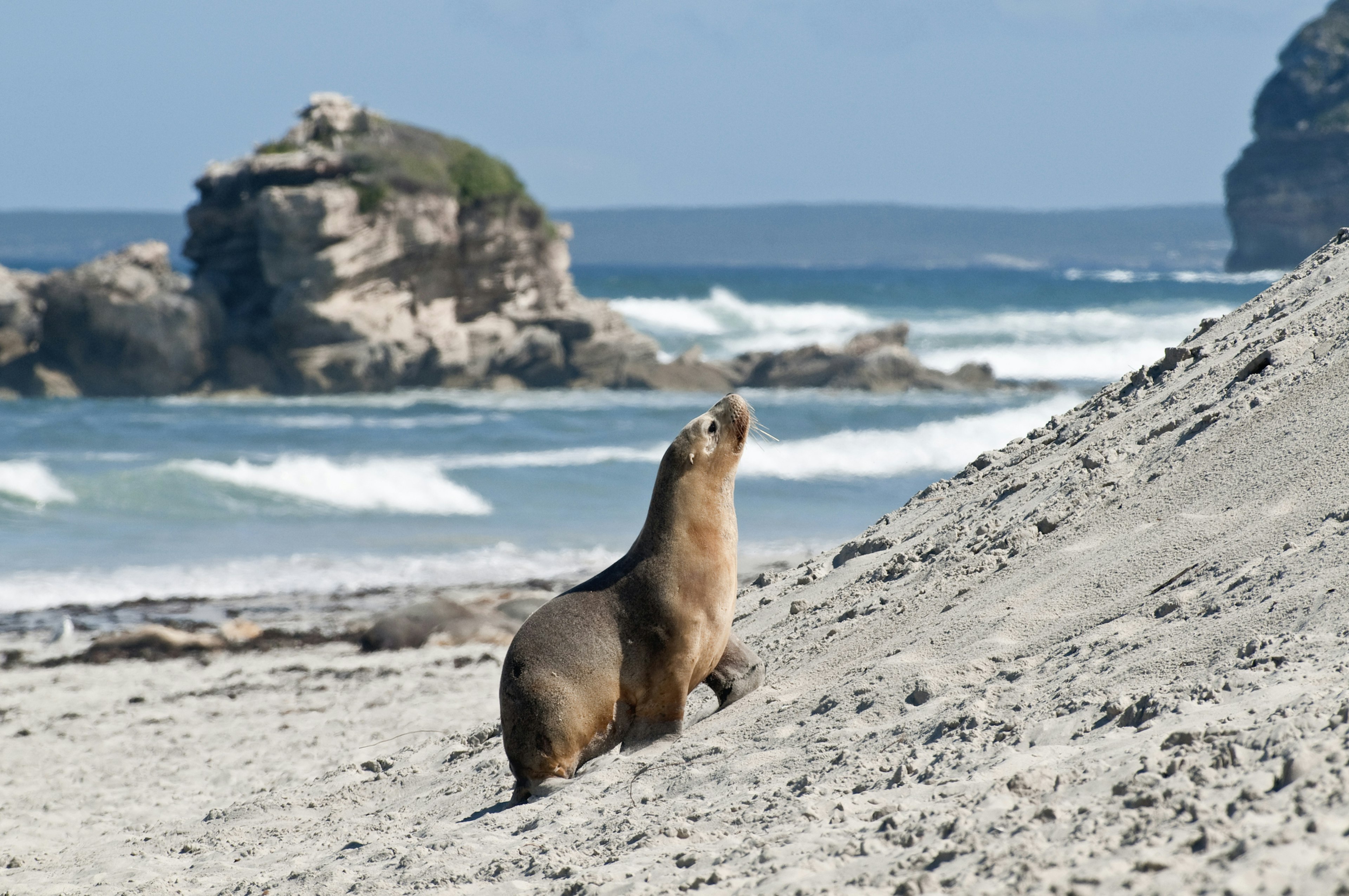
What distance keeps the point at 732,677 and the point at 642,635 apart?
559mm

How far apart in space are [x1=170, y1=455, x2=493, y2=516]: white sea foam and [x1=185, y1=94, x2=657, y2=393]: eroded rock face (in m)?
15.1

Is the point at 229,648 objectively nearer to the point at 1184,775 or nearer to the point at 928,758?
the point at 928,758

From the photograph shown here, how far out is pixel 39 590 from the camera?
13391 millimetres

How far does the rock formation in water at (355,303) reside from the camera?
34.8 metres

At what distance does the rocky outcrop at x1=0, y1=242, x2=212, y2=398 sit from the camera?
3441 centimetres

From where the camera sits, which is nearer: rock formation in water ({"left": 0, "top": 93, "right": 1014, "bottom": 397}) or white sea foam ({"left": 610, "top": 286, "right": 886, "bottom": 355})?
rock formation in water ({"left": 0, "top": 93, "right": 1014, "bottom": 397})

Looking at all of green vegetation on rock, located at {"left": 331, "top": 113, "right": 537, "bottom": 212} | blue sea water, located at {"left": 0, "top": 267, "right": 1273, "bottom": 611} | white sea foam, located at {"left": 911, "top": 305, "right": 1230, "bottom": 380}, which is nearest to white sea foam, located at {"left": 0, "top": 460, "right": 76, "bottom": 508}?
blue sea water, located at {"left": 0, "top": 267, "right": 1273, "bottom": 611}

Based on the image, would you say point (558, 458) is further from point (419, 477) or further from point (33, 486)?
point (33, 486)

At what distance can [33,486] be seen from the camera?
18484 mm

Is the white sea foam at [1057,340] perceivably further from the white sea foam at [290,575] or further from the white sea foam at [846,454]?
the white sea foam at [290,575]

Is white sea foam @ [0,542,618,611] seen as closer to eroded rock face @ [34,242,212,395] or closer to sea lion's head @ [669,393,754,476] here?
sea lion's head @ [669,393,754,476]

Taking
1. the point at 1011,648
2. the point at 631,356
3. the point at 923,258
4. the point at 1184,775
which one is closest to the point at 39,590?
the point at 1011,648

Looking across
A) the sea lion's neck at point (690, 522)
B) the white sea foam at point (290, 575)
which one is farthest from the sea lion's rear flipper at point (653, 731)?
the white sea foam at point (290, 575)

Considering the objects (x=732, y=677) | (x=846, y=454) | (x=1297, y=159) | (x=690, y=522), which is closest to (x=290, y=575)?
(x=732, y=677)
